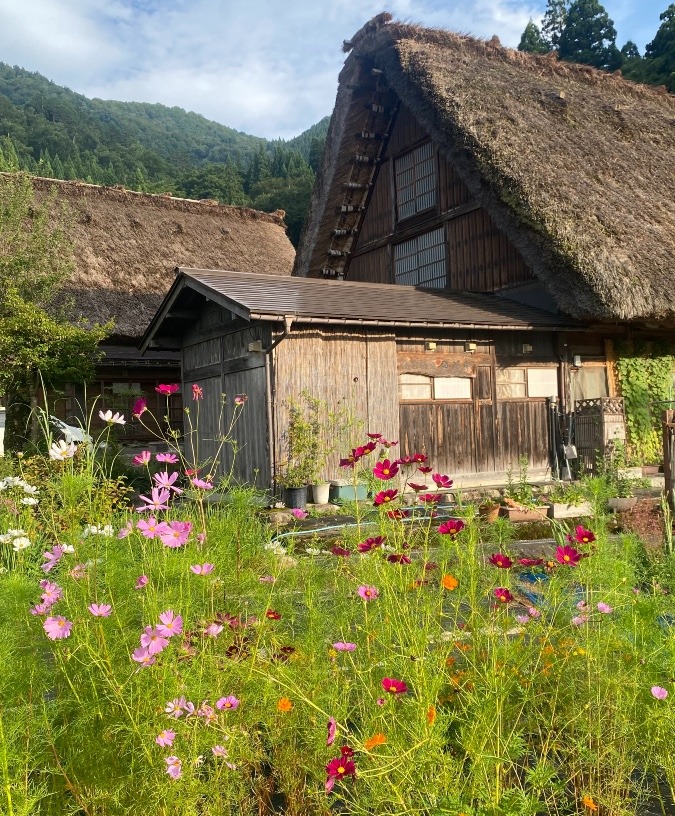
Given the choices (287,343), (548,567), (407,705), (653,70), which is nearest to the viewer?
(407,705)

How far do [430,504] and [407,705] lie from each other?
67 cm

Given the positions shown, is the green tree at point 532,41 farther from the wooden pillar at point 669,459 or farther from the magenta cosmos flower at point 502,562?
the magenta cosmos flower at point 502,562

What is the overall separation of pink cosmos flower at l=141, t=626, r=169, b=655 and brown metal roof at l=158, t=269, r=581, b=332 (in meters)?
6.22

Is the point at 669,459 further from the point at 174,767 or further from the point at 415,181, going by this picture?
the point at 415,181

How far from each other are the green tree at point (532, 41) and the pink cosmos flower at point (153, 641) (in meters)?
33.2

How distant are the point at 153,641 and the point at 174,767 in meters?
0.28

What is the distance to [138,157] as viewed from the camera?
46031 millimetres

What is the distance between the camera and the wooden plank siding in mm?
8359

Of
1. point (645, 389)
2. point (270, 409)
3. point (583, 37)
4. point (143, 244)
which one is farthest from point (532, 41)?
point (270, 409)

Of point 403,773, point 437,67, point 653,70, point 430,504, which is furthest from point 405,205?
point 653,70

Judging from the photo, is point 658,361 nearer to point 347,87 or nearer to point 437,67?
point 437,67

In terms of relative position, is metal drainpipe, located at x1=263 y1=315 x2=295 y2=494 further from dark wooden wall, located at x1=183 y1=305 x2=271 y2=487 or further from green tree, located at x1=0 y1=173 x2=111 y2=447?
green tree, located at x1=0 y1=173 x2=111 y2=447

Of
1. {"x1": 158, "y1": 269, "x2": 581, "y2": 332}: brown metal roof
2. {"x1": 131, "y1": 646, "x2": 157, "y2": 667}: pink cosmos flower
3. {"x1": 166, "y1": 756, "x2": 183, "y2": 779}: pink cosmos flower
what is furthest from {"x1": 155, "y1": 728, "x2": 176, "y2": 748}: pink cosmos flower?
{"x1": 158, "y1": 269, "x2": 581, "y2": 332}: brown metal roof

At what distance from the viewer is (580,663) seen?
2.27m
